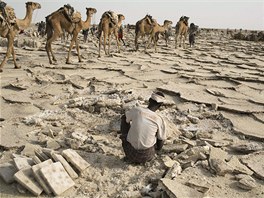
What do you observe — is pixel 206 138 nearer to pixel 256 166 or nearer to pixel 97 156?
pixel 256 166

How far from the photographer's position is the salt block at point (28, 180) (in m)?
2.57

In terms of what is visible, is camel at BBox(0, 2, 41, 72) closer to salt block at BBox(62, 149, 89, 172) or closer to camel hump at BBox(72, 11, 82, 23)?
camel hump at BBox(72, 11, 82, 23)

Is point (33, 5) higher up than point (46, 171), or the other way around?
point (33, 5)

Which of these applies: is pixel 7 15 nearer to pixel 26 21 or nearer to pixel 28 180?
pixel 26 21

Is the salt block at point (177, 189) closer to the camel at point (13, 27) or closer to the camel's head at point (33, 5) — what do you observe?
the camel at point (13, 27)

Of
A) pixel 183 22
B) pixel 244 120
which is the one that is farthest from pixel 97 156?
pixel 183 22

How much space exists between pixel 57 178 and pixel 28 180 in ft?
0.77

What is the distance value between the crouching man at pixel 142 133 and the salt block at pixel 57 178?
0.70 meters

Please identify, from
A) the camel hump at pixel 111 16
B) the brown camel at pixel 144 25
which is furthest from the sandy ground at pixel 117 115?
the brown camel at pixel 144 25

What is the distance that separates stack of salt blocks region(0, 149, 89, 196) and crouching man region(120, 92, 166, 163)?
0.47 metres

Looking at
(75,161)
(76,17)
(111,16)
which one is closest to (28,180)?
(75,161)

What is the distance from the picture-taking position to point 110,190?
9.10ft

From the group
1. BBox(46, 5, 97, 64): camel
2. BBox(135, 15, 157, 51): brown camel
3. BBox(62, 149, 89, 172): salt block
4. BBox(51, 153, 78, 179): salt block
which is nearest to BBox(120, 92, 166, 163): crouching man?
BBox(62, 149, 89, 172): salt block

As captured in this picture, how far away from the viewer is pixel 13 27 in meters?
7.16
